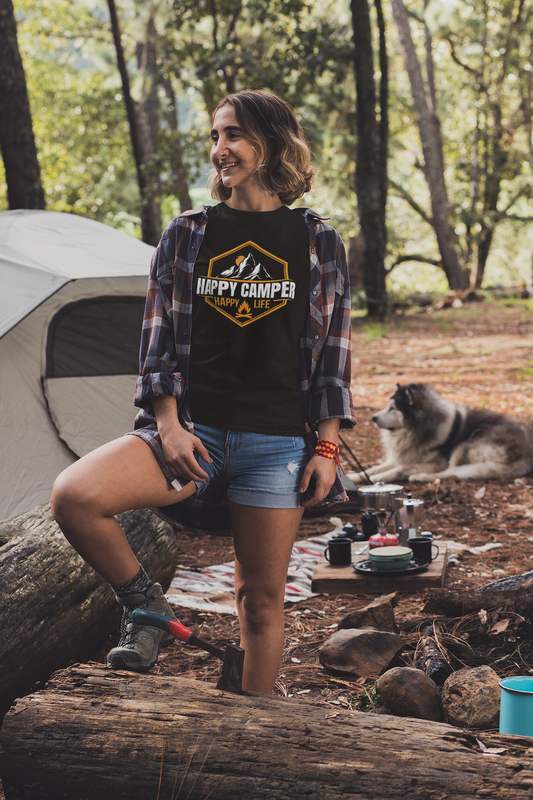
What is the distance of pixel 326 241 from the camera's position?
2180mm

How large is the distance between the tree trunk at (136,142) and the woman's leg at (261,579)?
503 inches

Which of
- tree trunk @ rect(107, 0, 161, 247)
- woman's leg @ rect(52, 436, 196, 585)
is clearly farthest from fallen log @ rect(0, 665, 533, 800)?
tree trunk @ rect(107, 0, 161, 247)

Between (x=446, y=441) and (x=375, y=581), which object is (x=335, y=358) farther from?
(x=446, y=441)

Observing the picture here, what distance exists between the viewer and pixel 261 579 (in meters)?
2.11

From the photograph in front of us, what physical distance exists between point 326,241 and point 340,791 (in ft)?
4.77

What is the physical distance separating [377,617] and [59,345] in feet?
11.1

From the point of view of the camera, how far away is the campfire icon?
2.04 metres

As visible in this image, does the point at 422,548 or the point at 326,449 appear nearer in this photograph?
the point at 326,449

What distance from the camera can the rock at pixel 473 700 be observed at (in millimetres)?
2385

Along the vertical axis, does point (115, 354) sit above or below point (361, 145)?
below

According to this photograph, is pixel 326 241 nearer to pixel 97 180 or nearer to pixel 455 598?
pixel 455 598

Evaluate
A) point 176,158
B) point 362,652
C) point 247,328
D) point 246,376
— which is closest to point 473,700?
point 362,652

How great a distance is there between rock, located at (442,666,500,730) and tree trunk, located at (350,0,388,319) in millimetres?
13810

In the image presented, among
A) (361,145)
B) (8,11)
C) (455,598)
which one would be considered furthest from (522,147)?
(455,598)
